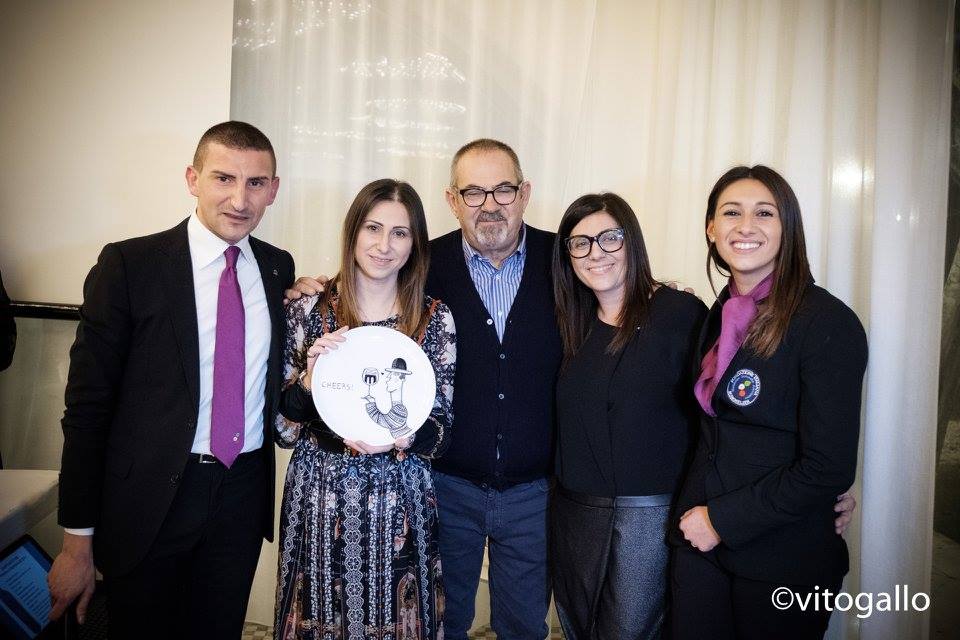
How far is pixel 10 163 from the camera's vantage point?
3.03 metres

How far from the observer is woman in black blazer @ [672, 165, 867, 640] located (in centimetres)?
151

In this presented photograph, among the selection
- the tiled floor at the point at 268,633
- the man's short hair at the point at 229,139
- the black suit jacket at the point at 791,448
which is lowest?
the tiled floor at the point at 268,633

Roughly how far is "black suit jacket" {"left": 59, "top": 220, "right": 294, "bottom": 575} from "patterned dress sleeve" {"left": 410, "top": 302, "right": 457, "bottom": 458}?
60 cm

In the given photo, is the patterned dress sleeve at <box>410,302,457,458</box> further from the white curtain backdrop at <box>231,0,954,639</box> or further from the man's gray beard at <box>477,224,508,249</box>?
the white curtain backdrop at <box>231,0,954,639</box>

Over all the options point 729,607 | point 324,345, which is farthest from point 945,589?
point 324,345

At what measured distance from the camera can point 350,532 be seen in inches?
70.1

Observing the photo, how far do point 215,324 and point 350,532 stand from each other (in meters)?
0.65

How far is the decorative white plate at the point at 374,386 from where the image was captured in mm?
1755

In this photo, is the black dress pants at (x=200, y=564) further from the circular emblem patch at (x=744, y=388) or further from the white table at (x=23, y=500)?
the circular emblem patch at (x=744, y=388)

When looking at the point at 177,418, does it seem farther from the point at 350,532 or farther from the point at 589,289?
the point at 589,289

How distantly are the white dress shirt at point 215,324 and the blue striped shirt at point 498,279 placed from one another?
681 mm

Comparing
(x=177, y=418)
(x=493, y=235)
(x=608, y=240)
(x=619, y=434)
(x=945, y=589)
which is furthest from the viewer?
(x=945, y=589)

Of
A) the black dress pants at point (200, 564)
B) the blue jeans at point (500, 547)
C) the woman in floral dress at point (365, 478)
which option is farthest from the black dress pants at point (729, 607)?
the black dress pants at point (200, 564)

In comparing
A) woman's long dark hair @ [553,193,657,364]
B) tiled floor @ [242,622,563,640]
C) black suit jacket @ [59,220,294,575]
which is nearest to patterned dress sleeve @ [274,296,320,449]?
black suit jacket @ [59,220,294,575]
